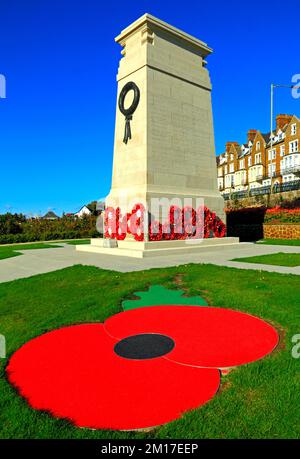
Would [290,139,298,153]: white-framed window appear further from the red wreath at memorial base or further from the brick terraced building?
the red wreath at memorial base

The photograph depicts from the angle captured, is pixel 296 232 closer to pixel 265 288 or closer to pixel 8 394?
pixel 265 288

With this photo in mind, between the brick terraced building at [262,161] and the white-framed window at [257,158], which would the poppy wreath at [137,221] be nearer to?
the brick terraced building at [262,161]

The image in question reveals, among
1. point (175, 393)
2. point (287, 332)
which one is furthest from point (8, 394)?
point (287, 332)

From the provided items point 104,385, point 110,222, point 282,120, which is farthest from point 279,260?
point 282,120

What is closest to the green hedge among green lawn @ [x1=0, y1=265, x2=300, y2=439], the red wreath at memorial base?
the red wreath at memorial base

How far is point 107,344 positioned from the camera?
448 cm

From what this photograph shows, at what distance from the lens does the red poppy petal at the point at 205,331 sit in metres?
3.98

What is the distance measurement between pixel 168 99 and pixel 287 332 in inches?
624

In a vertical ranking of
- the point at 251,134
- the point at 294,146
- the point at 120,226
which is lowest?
the point at 120,226

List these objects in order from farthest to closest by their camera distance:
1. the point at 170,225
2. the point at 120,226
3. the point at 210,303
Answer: the point at 120,226 → the point at 170,225 → the point at 210,303

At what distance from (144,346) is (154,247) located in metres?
11.0

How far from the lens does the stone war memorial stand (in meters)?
16.6

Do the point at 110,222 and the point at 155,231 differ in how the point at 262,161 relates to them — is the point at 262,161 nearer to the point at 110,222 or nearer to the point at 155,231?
the point at 110,222

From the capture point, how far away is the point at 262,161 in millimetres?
64062
